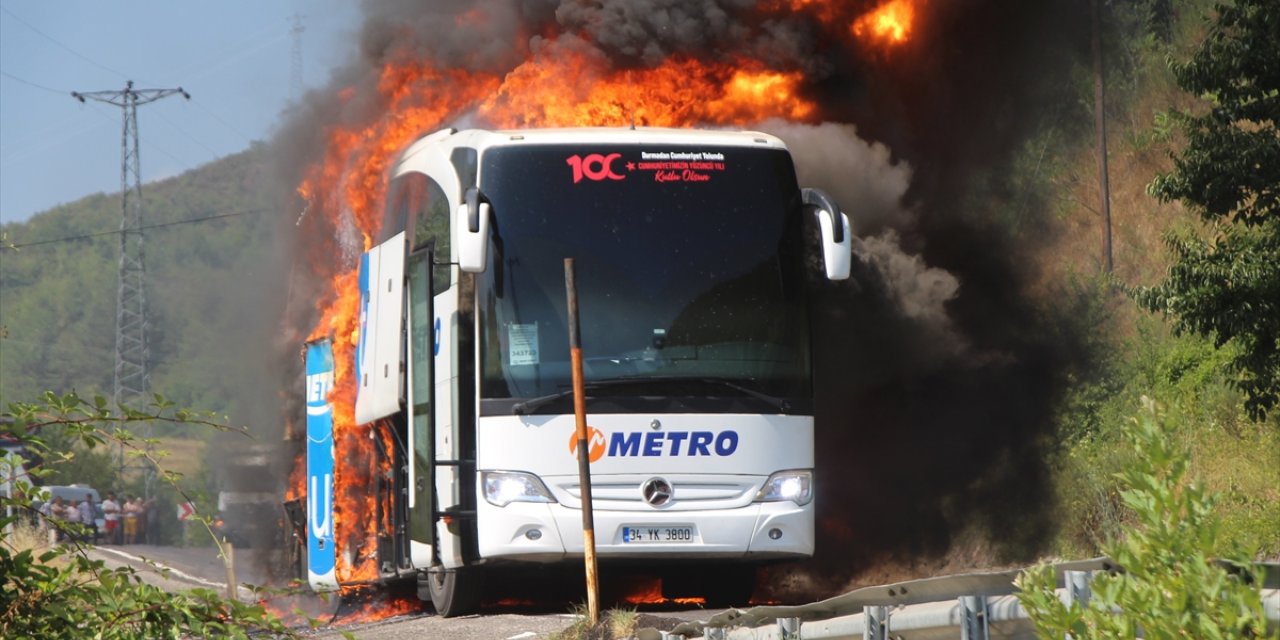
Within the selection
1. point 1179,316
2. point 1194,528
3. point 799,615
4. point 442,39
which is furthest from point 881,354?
point 1194,528

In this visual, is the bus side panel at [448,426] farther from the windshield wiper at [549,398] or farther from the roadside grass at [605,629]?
the roadside grass at [605,629]

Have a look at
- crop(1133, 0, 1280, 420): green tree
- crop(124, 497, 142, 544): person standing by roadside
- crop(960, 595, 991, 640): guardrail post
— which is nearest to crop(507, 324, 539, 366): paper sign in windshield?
crop(1133, 0, 1280, 420): green tree

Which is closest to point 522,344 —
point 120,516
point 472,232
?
point 472,232

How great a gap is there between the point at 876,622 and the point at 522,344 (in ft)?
24.9

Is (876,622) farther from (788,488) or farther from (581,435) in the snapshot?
(788,488)

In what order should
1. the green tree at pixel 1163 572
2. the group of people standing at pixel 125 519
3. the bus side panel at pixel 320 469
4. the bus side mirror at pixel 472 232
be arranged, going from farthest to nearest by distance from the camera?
1. the group of people standing at pixel 125 519
2. the bus side panel at pixel 320 469
3. the bus side mirror at pixel 472 232
4. the green tree at pixel 1163 572

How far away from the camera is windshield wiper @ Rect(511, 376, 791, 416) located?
43.0 feet

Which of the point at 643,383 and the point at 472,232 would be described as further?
the point at 643,383

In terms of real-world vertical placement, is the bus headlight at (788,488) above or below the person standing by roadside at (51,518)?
above

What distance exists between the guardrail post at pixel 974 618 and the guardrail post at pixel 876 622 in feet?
1.71

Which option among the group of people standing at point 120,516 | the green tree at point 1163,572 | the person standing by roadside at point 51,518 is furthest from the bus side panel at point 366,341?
the group of people standing at point 120,516

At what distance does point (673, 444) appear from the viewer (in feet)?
43.4

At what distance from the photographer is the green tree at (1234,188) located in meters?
16.2

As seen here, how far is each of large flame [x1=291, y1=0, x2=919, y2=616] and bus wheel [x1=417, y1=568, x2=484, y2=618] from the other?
1.30 m
